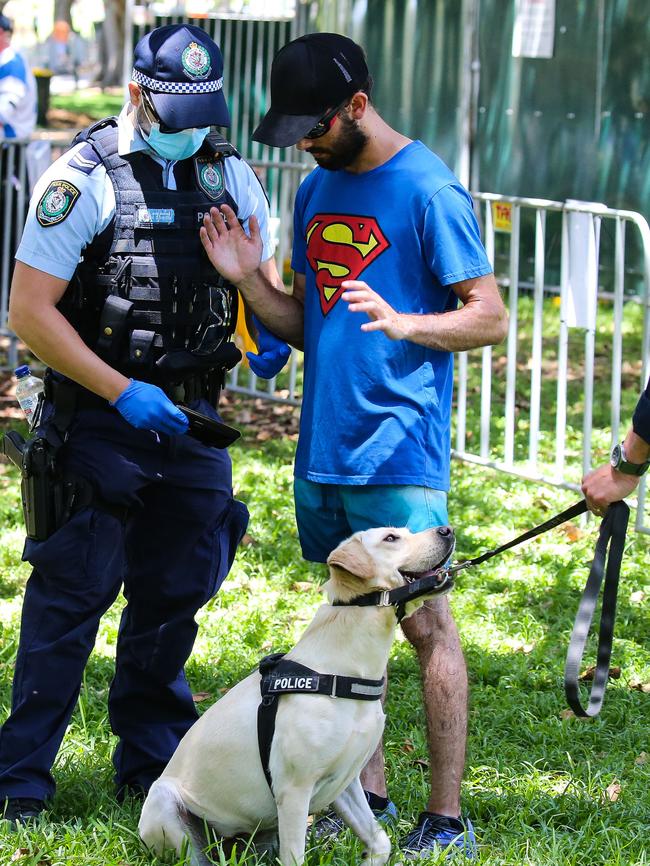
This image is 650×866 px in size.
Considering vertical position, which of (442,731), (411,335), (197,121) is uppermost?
(197,121)

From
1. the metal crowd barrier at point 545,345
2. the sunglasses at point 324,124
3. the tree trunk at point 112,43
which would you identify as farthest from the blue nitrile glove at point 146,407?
the tree trunk at point 112,43

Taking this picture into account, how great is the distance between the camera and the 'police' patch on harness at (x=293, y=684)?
312 cm

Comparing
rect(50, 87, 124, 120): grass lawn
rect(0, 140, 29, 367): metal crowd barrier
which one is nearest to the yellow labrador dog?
A: rect(0, 140, 29, 367): metal crowd barrier

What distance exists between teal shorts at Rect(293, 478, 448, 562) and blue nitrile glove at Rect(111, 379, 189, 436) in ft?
1.55

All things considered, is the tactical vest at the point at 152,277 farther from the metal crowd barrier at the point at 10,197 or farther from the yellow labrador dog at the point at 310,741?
the metal crowd barrier at the point at 10,197

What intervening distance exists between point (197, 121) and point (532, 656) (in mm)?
2638

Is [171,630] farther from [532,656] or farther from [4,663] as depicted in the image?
[532,656]

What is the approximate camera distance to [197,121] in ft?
11.3

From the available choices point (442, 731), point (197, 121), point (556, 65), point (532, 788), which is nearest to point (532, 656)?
point (532, 788)

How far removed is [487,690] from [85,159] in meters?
2.53

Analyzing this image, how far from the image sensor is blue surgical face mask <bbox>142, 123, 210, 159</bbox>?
11.5 feet

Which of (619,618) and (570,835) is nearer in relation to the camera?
(570,835)

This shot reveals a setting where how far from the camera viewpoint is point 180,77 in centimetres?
348

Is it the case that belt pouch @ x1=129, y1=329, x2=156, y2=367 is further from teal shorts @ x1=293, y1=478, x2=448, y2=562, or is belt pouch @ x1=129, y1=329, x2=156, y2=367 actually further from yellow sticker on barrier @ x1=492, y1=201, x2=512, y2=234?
yellow sticker on barrier @ x1=492, y1=201, x2=512, y2=234
